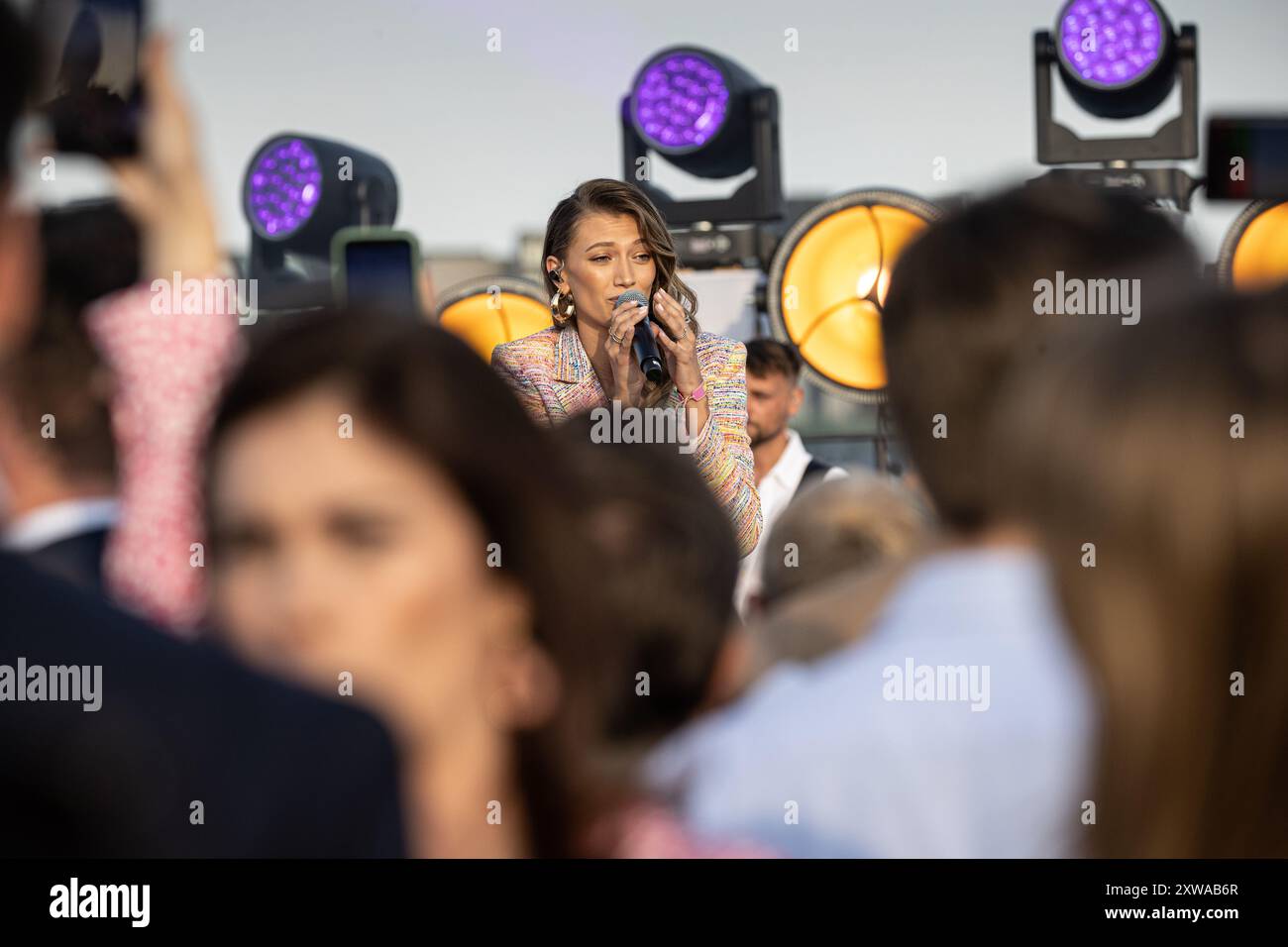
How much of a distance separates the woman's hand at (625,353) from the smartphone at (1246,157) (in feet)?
6.37

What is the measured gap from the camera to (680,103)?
141 inches

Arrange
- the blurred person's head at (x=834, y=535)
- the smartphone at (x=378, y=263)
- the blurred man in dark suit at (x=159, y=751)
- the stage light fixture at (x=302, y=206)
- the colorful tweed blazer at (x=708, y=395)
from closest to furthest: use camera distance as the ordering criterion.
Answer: the blurred man in dark suit at (x=159, y=751) → the blurred person's head at (x=834, y=535) → the smartphone at (x=378, y=263) → the colorful tweed blazer at (x=708, y=395) → the stage light fixture at (x=302, y=206)

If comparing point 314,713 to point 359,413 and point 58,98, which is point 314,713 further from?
point 58,98

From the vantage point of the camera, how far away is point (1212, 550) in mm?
807

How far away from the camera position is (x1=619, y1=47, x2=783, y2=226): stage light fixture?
11.7 ft

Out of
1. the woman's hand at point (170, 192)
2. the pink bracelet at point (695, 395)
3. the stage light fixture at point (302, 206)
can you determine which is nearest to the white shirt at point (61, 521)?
the woman's hand at point (170, 192)

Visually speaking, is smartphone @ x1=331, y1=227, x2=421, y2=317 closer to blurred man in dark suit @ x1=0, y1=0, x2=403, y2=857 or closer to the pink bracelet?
the pink bracelet

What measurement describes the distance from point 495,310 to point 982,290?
7.01 feet

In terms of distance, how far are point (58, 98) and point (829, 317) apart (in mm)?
2223

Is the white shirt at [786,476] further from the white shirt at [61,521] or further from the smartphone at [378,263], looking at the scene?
the white shirt at [61,521]

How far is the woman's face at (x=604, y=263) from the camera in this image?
255 cm

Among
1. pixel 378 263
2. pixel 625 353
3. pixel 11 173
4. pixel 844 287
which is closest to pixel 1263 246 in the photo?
pixel 844 287

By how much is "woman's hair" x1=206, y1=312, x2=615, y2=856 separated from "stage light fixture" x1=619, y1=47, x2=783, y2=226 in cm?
236

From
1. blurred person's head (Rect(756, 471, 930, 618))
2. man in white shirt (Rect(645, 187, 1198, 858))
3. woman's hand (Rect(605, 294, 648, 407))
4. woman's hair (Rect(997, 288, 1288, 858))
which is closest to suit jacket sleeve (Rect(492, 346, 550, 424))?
woman's hand (Rect(605, 294, 648, 407))
